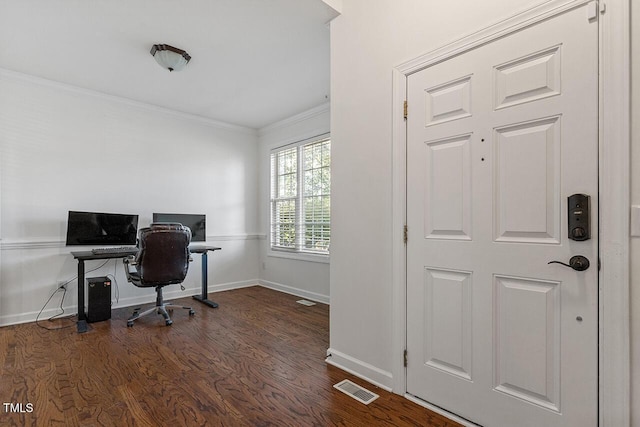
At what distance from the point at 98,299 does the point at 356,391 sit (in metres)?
3.04

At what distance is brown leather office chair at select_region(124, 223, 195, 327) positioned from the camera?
330cm

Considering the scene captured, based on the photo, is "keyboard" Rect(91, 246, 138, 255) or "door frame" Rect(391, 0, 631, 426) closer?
"door frame" Rect(391, 0, 631, 426)

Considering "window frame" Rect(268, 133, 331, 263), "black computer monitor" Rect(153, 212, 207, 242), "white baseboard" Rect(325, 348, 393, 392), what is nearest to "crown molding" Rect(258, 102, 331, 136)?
"window frame" Rect(268, 133, 331, 263)

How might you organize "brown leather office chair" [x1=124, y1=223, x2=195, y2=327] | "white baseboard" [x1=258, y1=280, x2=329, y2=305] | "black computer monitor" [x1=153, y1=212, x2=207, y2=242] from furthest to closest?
1. "white baseboard" [x1=258, y1=280, x2=329, y2=305]
2. "black computer monitor" [x1=153, y1=212, x2=207, y2=242]
3. "brown leather office chair" [x1=124, y1=223, x2=195, y2=327]

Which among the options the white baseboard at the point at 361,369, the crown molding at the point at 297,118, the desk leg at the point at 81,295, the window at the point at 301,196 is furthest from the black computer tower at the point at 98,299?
the crown molding at the point at 297,118

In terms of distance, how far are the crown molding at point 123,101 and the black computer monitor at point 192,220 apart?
146 centimetres

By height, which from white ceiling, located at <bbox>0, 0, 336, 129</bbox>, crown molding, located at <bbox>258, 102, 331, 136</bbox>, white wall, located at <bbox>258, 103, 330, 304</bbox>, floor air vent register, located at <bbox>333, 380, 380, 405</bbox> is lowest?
floor air vent register, located at <bbox>333, 380, 380, 405</bbox>

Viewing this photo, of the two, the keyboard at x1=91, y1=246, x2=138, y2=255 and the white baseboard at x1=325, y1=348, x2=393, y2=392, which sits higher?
the keyboard at x1=91, y1=246, x2=138, y2=255

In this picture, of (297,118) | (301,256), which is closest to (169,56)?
(297,118)

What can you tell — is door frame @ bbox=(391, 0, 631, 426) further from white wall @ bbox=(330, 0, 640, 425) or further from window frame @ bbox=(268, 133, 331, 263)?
window frame @ bbox=(268, 133, 331, 263)

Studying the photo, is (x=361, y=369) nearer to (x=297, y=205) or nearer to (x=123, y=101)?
(x=297, y=205)

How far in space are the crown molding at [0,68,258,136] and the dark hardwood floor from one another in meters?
2.66

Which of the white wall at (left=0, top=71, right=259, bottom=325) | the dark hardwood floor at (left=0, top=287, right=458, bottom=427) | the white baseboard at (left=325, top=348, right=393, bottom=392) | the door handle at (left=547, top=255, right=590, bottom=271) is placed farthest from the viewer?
the white wall at (left=0, top=71, right=259, bottom=325)

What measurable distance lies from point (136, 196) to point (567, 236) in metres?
4.55
